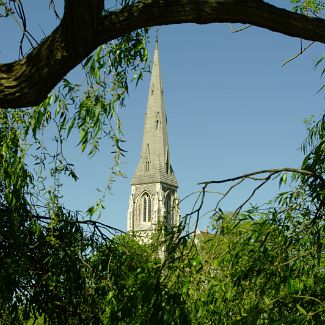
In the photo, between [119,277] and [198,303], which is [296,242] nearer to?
[198,303]

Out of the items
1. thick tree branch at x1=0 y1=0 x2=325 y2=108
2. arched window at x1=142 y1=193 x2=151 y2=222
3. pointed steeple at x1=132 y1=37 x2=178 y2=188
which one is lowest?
thick tree branch at x1=0 y1=0 x2=325 y2=108

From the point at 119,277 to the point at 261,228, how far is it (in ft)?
5.33

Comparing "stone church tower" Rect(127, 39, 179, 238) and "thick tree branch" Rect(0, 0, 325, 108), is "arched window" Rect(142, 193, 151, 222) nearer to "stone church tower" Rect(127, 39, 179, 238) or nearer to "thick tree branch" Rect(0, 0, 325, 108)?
"stone church tower" Rect(127, 39, 179, 238)

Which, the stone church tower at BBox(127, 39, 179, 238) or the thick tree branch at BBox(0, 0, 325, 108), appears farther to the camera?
the stone church tower at BBox(127, 39, 179, 238)

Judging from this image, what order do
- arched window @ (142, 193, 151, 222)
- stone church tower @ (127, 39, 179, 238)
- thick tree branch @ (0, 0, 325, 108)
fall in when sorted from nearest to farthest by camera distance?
1. thick tree branch @ (0, 0, 325, 108)
2. stone church tower @ (127, 39, 179, 238)
3. arched window @ (142, 193, 151, 222)

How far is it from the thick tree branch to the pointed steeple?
81.3 metres

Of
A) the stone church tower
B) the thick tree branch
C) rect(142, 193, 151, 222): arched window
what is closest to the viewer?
the thick tree branch

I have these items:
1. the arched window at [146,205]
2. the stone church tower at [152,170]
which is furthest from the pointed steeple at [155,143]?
the arched window at [146,205]

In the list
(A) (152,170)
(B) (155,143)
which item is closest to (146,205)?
(A) (152,170)

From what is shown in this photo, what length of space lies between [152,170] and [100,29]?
83.8 metres

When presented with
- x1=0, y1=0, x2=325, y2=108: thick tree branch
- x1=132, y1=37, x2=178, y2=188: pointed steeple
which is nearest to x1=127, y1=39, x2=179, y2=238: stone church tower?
x1=132, y1=37, x2=178, y2=188: pointed steeple

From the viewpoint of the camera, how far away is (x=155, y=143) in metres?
85.8

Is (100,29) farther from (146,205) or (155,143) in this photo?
(146,205)

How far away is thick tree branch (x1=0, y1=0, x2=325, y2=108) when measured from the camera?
2688mm
